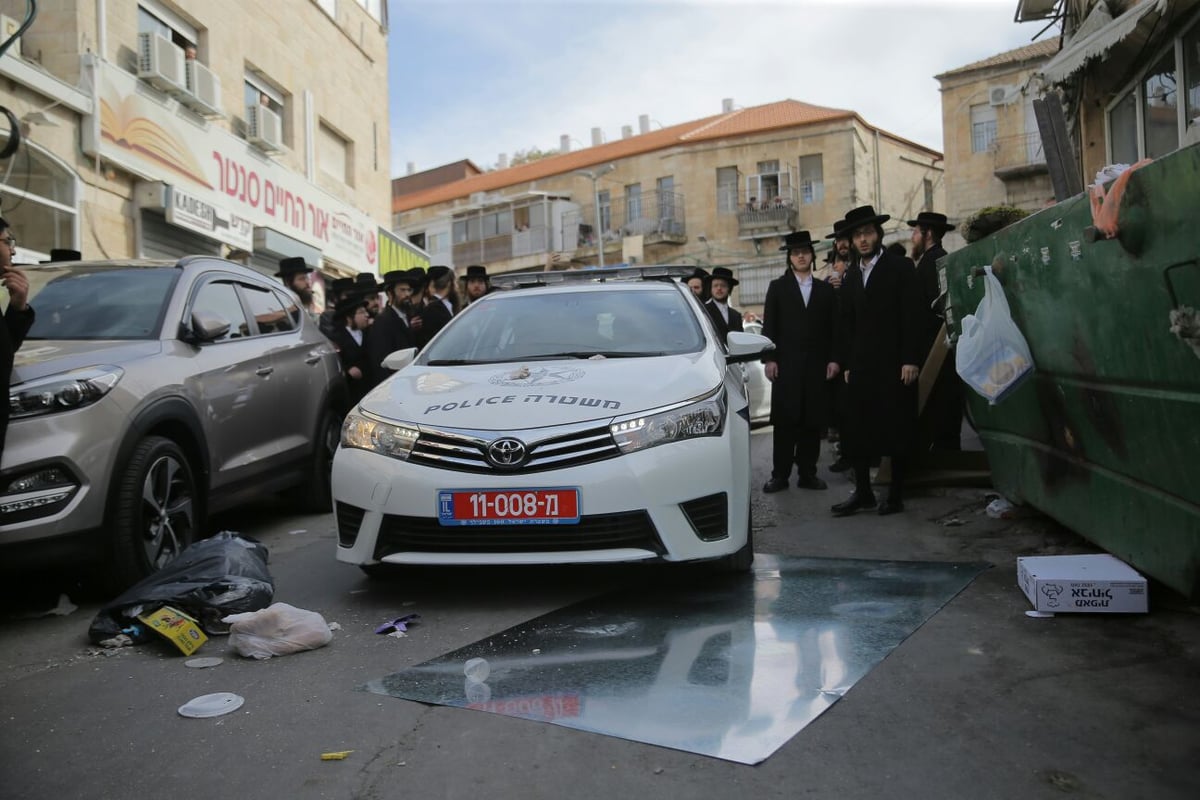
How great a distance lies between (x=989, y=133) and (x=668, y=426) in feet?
117

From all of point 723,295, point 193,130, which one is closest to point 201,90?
point 193,130

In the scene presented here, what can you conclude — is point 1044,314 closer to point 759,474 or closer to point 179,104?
point 759,474

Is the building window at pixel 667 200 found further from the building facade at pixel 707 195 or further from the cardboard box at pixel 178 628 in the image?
the cardboard box at pixel 178 628

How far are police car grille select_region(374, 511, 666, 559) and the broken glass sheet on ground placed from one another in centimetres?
29

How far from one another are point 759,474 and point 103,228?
948 cm

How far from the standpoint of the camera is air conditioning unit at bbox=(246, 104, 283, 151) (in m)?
17.9

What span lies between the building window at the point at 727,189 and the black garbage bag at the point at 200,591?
1816 inches

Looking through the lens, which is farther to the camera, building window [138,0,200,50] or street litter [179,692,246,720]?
building window [138,0,200,50]

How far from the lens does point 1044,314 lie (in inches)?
185

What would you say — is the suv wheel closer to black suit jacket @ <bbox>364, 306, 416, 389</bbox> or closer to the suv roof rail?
the suv roof rail

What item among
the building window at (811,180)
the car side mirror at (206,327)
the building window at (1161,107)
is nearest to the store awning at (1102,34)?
the building window at (1161,107)

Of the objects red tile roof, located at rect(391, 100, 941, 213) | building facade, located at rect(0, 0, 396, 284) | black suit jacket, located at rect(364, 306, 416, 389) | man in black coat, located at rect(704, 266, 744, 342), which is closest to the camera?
black suit jacket, located at rect(364, 306, 416, 389)

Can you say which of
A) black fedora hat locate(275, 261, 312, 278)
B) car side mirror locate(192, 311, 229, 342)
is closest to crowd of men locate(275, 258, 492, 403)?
black fedora hat locate(275, 261, 312, 278)

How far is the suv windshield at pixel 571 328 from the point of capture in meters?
5.51
